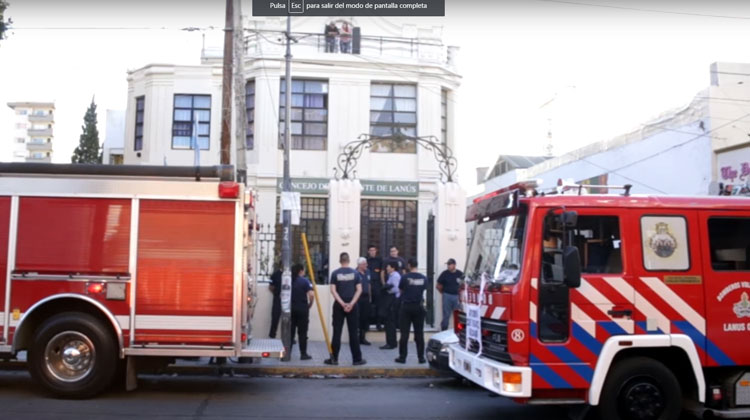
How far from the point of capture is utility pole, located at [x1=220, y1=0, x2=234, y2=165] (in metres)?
12.4

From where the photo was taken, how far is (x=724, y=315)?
7.10 meters

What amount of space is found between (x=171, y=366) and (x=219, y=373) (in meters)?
0.77

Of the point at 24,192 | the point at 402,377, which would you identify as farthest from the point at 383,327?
the point at 24,192

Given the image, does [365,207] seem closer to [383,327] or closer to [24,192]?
[383,327]

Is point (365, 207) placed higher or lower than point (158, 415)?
higher

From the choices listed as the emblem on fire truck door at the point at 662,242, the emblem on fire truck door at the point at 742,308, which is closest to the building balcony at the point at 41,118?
the emblem on fire truck door at the point at 662,242

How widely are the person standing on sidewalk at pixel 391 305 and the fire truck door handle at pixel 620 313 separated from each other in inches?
265

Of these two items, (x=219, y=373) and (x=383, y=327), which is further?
(x=383, y=327)

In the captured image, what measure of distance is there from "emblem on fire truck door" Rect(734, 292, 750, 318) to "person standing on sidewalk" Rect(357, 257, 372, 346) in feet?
23.3

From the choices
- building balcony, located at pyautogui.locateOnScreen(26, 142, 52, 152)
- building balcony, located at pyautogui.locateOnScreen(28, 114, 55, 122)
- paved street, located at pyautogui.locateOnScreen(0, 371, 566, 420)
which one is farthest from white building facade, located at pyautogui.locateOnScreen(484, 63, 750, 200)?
building balcony, located at pyautogui.locateOnScreen(28, 114, 55, 122)

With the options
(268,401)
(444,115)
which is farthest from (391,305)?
(444,115)

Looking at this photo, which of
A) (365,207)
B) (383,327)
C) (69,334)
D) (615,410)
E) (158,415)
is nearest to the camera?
(615,410)

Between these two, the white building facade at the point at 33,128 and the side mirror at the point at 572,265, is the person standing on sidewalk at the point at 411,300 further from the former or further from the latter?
the white building facade at the point at 33,128

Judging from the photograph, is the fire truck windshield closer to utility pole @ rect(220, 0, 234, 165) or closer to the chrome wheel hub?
the chrome wheel hub
